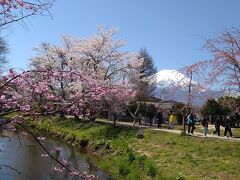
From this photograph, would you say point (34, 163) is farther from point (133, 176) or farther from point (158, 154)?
point (158, 154)

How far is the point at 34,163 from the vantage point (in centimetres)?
1872

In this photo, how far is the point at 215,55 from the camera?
18.1 m

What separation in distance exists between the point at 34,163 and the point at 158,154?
605 centimetres

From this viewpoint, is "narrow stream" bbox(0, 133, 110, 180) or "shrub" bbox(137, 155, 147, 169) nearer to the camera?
"narrow stream" bbox(0, 133, 110, 180)

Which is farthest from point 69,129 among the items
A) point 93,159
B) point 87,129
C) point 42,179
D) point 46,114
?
point 46,114

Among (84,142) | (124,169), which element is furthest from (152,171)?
(84,142)

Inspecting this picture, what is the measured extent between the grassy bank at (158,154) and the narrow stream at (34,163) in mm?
839

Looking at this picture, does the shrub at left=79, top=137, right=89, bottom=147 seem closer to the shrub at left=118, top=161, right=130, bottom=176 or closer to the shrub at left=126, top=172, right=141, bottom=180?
the shrub at left=118, top=161, right=130, bottom=176

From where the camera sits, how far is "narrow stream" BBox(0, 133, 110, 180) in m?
16.0

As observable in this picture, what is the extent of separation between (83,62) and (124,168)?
22686mm

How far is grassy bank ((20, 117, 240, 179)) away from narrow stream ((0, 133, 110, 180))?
2.75 feet

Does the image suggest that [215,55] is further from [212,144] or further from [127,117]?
[127,117]

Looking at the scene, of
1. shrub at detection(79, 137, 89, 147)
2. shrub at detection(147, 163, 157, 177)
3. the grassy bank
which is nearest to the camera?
shrub at detection(147, 163, 157, 177)

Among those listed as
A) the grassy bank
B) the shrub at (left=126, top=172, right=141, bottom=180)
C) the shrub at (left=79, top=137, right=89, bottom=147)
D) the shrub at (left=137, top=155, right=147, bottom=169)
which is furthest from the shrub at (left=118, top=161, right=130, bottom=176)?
the shrub at (left=79, top=137, right=89, bottom=147)
